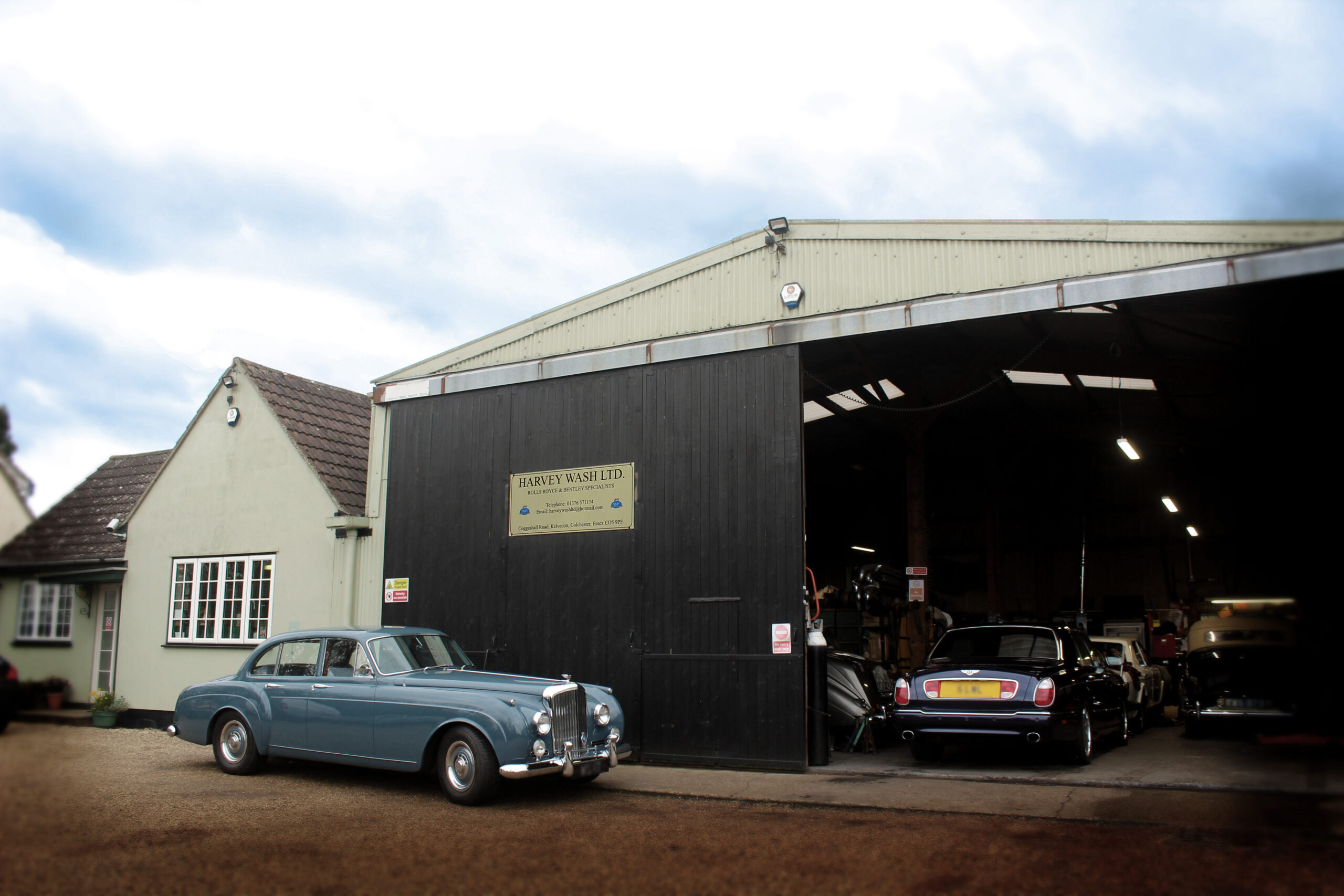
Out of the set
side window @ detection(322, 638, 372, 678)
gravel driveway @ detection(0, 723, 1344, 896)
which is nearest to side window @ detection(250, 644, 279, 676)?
side window @ detection(322, 638, 372, 678)

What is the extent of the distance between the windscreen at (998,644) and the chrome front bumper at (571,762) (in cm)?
381

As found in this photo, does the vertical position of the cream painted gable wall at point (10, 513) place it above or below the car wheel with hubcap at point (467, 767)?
above

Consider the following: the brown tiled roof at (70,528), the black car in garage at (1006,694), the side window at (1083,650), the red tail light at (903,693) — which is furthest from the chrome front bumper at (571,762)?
the brown tiled roof at (70,528)

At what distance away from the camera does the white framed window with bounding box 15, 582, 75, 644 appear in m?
2.11

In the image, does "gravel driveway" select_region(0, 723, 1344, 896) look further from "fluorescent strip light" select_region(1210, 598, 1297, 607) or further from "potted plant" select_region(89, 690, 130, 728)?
"potted plant" select_region(89, 690, 130, 728)

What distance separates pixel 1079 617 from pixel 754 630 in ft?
48.7

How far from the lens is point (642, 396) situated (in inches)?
447

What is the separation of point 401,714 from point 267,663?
223 cm

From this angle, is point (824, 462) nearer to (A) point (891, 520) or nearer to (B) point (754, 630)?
(A) point (891, 520)

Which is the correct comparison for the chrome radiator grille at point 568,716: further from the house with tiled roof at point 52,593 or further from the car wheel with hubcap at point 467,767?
the house with tiled roof at point 52,593

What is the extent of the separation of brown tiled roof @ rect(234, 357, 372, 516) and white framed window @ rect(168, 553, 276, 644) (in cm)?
152

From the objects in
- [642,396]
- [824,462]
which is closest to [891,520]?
[824,462]

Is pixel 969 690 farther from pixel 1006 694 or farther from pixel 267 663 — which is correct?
pixel 267 663

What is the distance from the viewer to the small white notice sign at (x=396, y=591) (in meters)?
12.5
